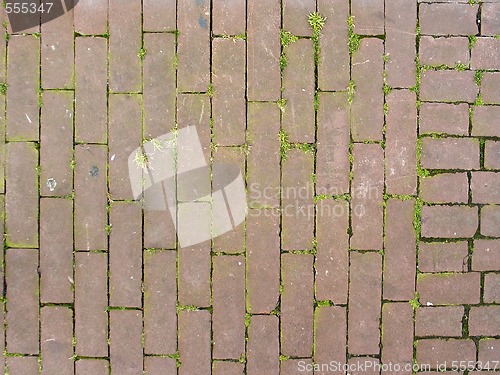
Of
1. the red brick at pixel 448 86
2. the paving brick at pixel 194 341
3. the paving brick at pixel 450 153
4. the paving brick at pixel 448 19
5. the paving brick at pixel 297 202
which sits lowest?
the paving brick at pixel 194 341

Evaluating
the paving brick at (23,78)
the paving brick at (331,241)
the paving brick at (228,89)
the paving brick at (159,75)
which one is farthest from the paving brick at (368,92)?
A: the paving brick at (23,78)

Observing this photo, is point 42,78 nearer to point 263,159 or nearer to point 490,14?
point 263,159

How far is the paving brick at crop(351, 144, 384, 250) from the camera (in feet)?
12.2

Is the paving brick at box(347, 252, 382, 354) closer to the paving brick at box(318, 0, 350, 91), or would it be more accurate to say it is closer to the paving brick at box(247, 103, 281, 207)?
the paving brick at box(247, 103, 281, 207)

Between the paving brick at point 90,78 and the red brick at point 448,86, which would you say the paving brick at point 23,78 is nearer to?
the paving brick at point 90,78

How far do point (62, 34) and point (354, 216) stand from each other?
2512 millimetres

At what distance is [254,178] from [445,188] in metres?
1.42

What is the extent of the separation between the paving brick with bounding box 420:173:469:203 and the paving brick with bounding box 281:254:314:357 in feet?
3.25

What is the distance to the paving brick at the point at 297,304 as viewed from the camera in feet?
12.2

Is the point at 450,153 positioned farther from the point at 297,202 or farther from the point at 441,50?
the point at 297,202

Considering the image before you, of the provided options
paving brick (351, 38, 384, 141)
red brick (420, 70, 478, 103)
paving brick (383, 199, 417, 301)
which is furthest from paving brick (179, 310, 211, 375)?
red brick (420, 70, 478, 103)

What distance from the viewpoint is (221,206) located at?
12.2 ft

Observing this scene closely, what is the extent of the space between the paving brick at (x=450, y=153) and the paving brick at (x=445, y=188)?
0.08 metres

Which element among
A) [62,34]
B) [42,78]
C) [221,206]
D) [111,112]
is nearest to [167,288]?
[221,206]
